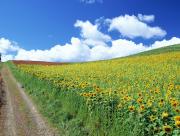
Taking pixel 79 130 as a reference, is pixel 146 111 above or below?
above

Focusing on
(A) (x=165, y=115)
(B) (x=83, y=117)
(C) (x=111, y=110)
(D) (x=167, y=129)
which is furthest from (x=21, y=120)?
(D) (x=167, y=129)

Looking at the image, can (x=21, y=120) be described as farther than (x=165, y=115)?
Yes

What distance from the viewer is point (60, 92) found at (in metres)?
20.6

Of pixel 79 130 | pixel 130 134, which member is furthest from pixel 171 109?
pixel 79 130

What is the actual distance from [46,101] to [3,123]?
17.2ft

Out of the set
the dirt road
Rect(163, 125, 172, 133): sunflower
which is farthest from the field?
the dirt road

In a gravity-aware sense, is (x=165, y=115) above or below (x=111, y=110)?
above

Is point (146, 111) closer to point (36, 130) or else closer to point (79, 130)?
point (79, 130)

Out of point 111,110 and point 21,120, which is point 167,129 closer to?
point 111,110

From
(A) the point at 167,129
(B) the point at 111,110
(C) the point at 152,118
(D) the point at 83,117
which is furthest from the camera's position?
(D) the point at 83,117

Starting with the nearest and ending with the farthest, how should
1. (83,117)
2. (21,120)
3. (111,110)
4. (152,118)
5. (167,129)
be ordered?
(167,129) → (152,118) → (111,110) → (83,117) → (21,120)

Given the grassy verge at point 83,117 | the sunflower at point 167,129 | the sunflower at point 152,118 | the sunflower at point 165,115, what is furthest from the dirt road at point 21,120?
the sunflower at point 167,129

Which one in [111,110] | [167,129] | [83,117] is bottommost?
[83,117]

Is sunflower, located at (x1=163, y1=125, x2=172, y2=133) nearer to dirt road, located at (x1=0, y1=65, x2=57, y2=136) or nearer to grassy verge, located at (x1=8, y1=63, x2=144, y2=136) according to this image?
grassy verge, located at (x1=8, y1=63, x2=144, y2=136)
